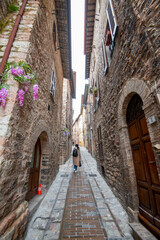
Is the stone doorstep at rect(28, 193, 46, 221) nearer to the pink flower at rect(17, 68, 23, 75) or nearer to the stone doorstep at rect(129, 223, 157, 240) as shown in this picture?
the stone doorstep at rect(129, 223, 157, 240)

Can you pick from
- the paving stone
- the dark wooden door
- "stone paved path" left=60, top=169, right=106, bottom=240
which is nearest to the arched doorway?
"stone paved path" left=60, top=169, right=106, bottom=240

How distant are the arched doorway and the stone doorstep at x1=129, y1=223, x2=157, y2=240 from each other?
0.25 ft

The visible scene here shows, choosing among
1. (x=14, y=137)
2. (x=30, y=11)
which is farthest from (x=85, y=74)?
(x=14, y=137)

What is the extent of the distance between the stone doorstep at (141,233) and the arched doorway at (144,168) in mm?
76

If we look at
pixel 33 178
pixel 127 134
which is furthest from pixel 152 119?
pixel 33 178

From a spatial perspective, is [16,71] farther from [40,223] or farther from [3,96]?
[40,223]

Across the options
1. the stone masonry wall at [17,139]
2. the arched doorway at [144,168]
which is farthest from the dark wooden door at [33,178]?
the arched doorway at [144,168]

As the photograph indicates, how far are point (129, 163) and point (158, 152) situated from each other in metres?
1.22

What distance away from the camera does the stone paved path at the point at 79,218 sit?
206cm

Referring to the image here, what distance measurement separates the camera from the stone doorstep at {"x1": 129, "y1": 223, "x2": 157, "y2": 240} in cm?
180

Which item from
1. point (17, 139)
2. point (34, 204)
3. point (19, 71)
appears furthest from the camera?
point (34, 204)

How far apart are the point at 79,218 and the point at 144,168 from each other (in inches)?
70.1

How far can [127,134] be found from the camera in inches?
113

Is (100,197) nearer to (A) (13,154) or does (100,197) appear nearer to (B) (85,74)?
(A) (13,154)
